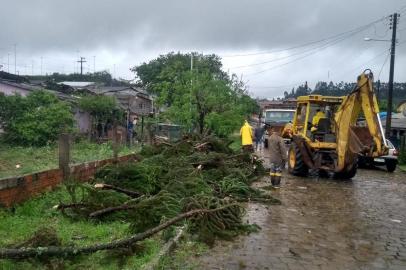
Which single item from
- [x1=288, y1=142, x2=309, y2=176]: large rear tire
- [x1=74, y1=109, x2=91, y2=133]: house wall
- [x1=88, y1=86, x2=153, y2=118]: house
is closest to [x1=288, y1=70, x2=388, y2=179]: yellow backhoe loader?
[x1=288, y1=142, x2=309, y2=176]: large rear tire

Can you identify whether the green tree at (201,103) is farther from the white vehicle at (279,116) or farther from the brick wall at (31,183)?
the brick wall at (31,183)

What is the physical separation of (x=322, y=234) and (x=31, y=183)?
5.04 meters

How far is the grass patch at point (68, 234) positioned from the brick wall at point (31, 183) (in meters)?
0.14

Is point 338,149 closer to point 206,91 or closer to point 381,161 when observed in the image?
point 381,161

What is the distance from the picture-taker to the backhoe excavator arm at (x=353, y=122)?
13.3 metres

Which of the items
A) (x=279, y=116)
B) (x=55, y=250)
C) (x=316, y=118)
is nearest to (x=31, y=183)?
(x=55, y=250)

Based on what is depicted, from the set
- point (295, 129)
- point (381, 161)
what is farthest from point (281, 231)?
point (381, 161)

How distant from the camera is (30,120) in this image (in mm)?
22984

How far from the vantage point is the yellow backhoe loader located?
13.5 metres

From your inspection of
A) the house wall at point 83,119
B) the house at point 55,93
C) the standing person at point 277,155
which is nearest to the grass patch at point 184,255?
the standing person at point 277,155

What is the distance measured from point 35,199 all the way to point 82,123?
26.3 metres

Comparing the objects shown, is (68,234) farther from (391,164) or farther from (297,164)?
(391,164)

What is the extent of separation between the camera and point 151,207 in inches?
306

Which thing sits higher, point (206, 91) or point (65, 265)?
point (206, 91)
